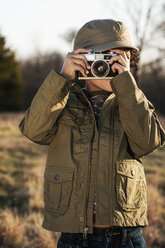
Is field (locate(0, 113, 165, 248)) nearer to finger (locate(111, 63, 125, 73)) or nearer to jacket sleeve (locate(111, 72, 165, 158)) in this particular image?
jacket sleeve (locate(111, 72, 165, 158))

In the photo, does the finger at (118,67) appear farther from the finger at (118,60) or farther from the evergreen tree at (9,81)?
the evergreen tree at (9,81)

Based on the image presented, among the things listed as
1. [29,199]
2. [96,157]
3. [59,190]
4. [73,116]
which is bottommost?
[29,199]

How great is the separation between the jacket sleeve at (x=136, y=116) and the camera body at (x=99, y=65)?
0.19 feet

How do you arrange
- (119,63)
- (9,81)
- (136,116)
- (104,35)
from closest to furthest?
(136,116) < (119,63) < (104,35) < (9,81)

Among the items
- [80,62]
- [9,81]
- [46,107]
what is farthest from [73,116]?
[9,81]

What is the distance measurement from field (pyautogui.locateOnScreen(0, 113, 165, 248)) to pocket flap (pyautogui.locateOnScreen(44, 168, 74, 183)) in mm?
1558

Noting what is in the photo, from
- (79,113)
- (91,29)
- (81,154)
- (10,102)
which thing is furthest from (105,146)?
(10,102)

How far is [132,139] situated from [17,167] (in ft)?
15.1

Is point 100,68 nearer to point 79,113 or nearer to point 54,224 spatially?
point 79,113

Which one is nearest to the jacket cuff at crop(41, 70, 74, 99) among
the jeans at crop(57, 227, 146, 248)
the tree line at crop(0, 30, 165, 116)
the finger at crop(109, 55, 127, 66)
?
the finger at crop(109, 55, 127, 66)

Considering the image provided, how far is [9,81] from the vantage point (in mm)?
25984

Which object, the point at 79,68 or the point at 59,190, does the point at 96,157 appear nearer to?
the point at 59,190

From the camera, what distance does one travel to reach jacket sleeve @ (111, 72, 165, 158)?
1464 millimetres

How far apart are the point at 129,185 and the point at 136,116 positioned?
1.11ft
